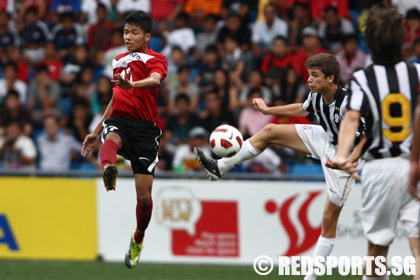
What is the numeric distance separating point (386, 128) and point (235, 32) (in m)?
9.39

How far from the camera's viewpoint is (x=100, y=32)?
15.4 meters

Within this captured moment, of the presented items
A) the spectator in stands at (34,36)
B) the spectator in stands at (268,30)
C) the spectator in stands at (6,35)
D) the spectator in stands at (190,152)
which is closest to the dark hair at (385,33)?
the spectator in stands at (190,152)

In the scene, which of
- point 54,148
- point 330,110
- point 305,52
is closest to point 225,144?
point 330,110

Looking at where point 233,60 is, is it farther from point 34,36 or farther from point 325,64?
point 325,64

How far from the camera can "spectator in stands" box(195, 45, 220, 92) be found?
1405 centimetres

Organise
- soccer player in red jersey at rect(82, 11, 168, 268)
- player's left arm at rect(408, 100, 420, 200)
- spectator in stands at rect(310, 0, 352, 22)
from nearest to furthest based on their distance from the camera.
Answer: player's left arm at rect(408, 100, 420, 200)
soccer player in red jersey at rect(82, 11, 168, 268)
spectator in stands at rect(310, 0, 352, 22)

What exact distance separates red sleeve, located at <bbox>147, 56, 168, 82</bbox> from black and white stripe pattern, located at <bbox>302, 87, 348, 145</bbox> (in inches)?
58.8

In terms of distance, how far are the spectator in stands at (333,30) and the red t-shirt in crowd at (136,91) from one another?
6.71 metres

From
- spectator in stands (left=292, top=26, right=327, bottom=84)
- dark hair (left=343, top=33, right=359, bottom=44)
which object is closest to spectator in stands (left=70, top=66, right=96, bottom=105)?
spectator in stands (left=292, top=26, right=327, bottom=84)

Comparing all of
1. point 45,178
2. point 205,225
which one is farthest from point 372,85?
point 45,178

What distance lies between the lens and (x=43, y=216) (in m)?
12.3

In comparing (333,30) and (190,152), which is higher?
(333,30)

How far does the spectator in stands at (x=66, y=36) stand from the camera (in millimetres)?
15573

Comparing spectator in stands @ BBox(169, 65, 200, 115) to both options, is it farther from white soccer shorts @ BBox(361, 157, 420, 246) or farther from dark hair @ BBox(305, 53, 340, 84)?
white soccer shorts @ BBox(361, 157, 420, 246)
